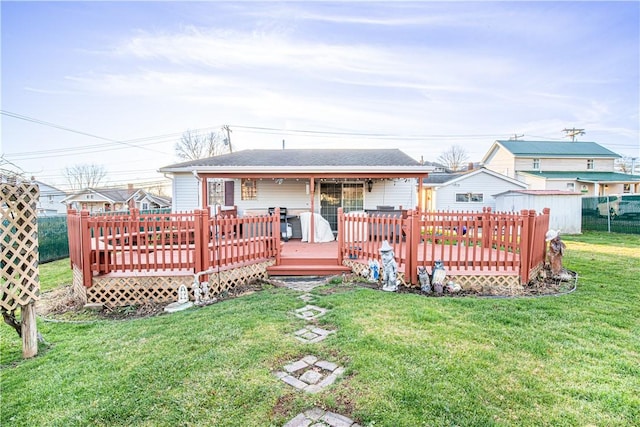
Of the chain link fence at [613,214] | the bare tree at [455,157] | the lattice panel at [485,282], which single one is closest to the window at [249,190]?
the lattice panel at [485,282]

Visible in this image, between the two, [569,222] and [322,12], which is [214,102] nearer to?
[322,12]

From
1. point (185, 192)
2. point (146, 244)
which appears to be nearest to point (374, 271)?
point (146, 244)

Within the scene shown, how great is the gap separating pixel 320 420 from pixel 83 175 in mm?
57502

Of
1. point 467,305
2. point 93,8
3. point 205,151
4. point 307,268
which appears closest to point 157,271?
point 307,268

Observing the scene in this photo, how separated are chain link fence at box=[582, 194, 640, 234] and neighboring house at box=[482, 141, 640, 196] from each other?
781cm

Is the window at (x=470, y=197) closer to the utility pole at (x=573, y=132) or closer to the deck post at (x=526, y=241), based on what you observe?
the deck post at (x=526, y=241)

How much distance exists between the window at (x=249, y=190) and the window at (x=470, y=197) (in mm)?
15290

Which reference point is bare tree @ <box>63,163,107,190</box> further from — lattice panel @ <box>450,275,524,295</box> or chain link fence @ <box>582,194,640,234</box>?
chain link fence @ <box>582,194,640,234</box>

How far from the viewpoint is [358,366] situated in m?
2.72

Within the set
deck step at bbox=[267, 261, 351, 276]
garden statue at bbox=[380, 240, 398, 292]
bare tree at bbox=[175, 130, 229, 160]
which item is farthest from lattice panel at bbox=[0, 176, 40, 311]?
bare tree at bbox=[175, 130, 229, 160]

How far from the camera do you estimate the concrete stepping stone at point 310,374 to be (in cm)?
251

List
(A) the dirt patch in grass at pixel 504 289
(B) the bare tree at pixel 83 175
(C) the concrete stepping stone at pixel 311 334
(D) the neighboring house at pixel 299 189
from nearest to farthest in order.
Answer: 1. (C) the concrete stepping stone at pixel 311 334
2. (A) the dirt patch in grass at pixel 504 289
3. (D) the neighboring house at pixel 299 189
4. (B) the bare tree at pixel 83 175

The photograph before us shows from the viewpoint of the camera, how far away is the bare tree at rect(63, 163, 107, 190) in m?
45.1

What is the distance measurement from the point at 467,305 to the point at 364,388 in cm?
280
